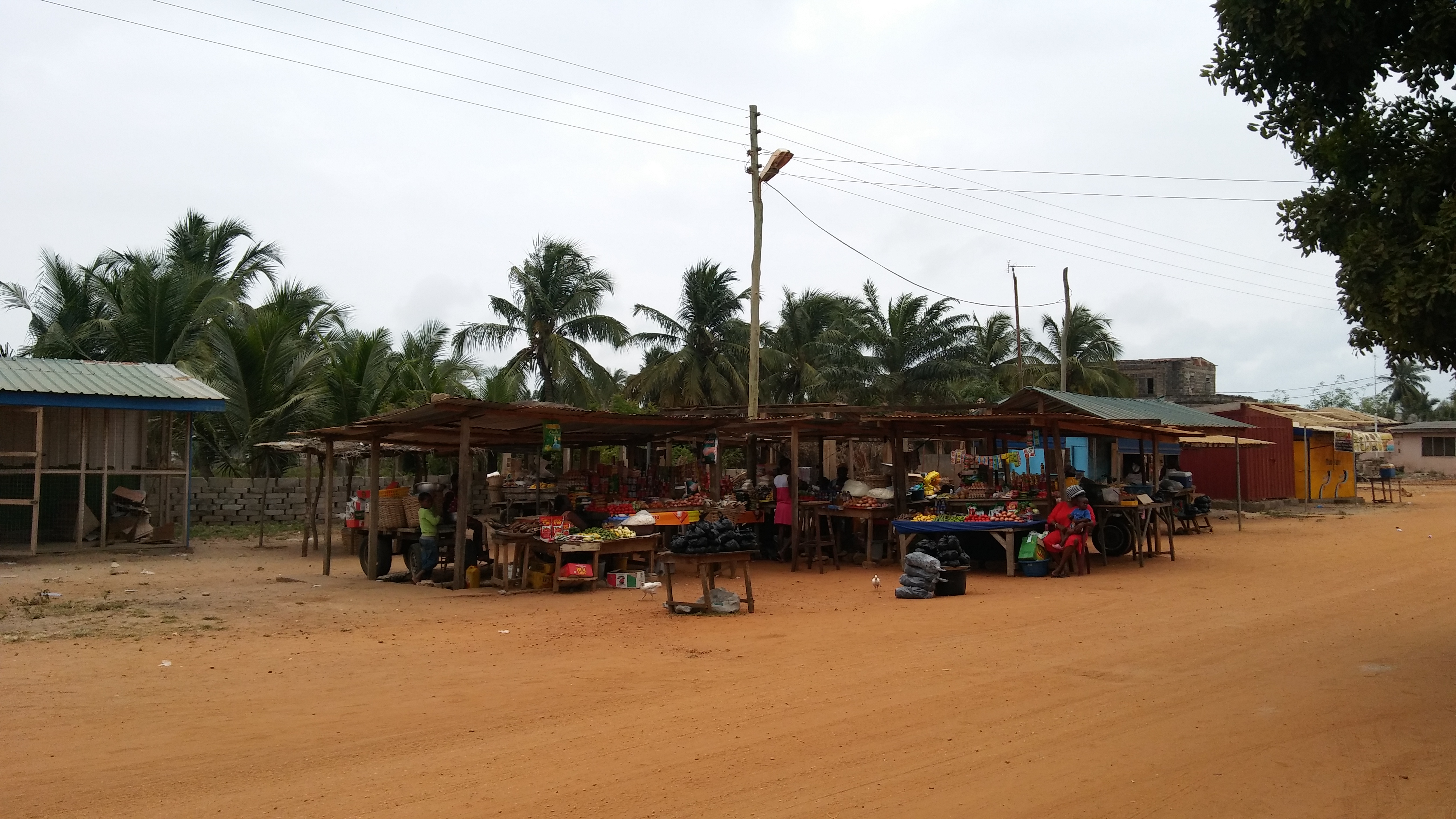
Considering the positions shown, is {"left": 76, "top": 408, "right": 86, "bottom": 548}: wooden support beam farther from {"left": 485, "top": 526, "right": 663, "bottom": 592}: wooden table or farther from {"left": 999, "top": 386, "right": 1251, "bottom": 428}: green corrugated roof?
{"left": 999, "top": 386, "right": 1251, "bottom": 428}: green corrugated roof

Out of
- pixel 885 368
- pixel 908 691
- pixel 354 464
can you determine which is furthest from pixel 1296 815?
pixel 885 368

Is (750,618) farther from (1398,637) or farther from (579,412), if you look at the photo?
(1398,637)

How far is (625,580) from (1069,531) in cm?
640

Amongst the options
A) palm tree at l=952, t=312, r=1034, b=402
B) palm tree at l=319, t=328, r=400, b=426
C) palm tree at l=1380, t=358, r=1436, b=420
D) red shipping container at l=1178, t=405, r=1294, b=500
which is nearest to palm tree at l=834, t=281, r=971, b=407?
palm tree at l=952, t=312, r=1034, b=402

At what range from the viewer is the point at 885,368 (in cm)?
3522

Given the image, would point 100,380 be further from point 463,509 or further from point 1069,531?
point 1069,531

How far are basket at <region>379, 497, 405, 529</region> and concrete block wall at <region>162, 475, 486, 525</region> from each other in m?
8.37

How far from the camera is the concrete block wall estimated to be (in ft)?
79.9

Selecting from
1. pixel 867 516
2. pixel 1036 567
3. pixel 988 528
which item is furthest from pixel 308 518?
pixel 1036 567

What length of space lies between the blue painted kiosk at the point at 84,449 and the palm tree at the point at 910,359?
20683 millimetres

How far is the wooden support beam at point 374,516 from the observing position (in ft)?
49.7

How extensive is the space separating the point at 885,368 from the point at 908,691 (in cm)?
2826

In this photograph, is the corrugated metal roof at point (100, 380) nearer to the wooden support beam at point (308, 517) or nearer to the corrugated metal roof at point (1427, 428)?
the wooden support beam at point (308, 517)

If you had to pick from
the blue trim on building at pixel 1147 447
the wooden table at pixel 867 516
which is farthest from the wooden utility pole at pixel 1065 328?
the wooden table at pixel 867 516
